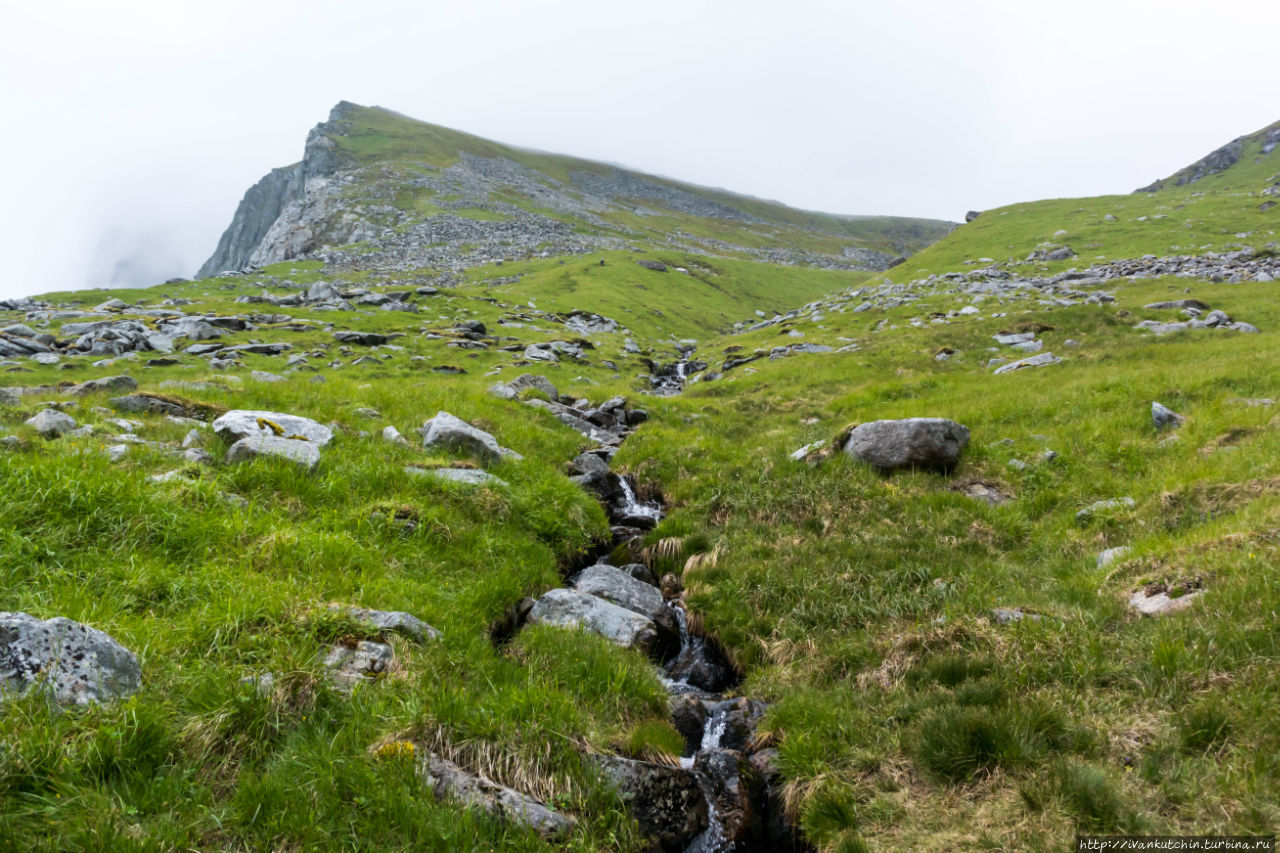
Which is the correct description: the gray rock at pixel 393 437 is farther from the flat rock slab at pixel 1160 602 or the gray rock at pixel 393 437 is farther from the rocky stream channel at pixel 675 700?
the flat rock slab at pixel 1160 602

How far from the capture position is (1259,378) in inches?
530

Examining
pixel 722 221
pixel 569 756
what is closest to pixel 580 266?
pixel 569 756

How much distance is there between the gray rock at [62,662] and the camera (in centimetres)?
426

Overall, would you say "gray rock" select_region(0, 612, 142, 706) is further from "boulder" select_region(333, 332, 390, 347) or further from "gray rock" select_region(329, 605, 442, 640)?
"boulder" select_region(333, 332, 390, 347)

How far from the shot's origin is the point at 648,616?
9.34m

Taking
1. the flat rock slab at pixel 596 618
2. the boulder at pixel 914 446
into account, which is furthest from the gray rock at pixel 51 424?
the boulder at pixel 914 446

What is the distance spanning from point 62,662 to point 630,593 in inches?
273

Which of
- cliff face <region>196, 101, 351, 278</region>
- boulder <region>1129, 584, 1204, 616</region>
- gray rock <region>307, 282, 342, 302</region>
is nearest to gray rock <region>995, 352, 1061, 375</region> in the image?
boulder <region>1129, 584, 1204, 616</region>

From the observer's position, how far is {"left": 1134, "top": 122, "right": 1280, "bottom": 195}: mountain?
303 feet

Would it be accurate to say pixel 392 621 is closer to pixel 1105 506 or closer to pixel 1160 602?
A: pixel 1160 602

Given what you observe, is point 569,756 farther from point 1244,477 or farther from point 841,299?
point 841,299

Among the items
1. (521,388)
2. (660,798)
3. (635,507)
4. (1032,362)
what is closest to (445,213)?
(521,388)

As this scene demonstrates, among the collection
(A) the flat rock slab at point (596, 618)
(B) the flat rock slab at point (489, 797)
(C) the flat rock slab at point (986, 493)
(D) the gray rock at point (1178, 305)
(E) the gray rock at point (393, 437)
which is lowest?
(A) the flat rock slab at point (596, 618)

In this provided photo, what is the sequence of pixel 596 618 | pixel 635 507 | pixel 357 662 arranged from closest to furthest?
pixel 357 662 → pixel 596 618 → pixel 635 507
